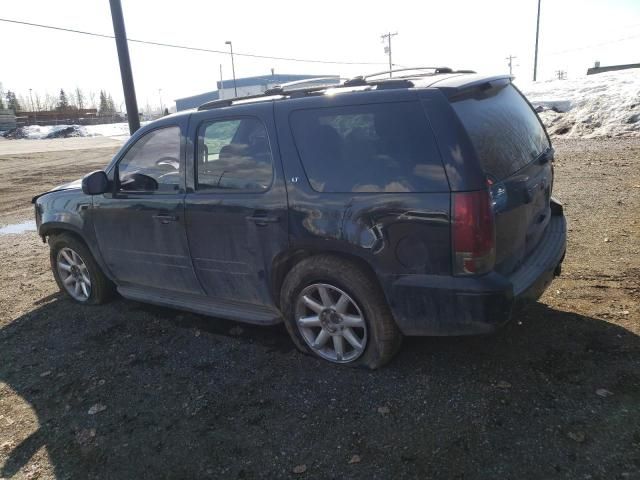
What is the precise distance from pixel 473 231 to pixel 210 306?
86.7 inches

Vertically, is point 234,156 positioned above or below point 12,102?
below

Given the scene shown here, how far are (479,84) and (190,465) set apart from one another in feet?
9.10

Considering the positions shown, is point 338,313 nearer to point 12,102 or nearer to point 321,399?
point 321,399

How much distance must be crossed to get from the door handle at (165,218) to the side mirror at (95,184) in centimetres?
63

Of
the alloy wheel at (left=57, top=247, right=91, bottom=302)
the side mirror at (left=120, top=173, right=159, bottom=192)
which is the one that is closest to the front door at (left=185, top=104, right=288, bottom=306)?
the side mirror at (left=120, top=173, right=159, bottom=192)

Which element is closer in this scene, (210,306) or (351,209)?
(351,209)

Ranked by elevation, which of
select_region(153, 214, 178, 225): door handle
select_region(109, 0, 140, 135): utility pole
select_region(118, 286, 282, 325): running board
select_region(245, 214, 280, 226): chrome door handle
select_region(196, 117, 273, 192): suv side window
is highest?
select_region(109, 0, 140, 135): utility pole

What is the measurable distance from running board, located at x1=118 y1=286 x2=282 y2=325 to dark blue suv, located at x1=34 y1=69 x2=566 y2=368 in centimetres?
1

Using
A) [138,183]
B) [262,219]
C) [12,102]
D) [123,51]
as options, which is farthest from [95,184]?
[12,102]

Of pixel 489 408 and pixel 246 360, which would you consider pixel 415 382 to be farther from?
pixel 246 360

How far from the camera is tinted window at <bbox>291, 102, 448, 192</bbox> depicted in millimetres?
2891

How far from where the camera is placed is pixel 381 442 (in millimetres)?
2760

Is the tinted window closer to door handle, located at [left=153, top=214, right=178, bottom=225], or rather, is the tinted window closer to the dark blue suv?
the dark blue suv

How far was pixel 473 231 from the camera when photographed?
9.09 ft
